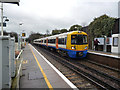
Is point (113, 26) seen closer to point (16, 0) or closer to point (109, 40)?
point (109, 40)

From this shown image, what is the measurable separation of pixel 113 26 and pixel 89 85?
13725 mm

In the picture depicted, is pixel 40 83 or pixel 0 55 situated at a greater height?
pixel 0 55

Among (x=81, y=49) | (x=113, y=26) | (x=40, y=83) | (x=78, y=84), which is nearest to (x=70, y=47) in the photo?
(x=81, y=49)

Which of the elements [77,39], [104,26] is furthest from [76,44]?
[104,26]

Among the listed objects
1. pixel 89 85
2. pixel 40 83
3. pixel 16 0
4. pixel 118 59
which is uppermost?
pixel 16 0

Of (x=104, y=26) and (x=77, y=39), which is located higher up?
(x=104, y=26)

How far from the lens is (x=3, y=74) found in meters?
3.13

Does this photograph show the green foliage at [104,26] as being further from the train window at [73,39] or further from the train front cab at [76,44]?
the train window at [73,39]

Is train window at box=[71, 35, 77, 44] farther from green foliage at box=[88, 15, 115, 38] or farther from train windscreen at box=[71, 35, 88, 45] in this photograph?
green foliage at box=[88, 15, 115, 38]

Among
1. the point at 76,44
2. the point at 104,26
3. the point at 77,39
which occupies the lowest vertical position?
the point at 76,44

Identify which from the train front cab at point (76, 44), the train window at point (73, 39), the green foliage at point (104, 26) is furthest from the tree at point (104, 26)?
the train window at point (73, 39)

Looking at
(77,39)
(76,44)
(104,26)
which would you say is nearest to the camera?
(76,44)

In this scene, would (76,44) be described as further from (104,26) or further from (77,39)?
(104,26)

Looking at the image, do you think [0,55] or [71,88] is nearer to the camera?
[0,55]
